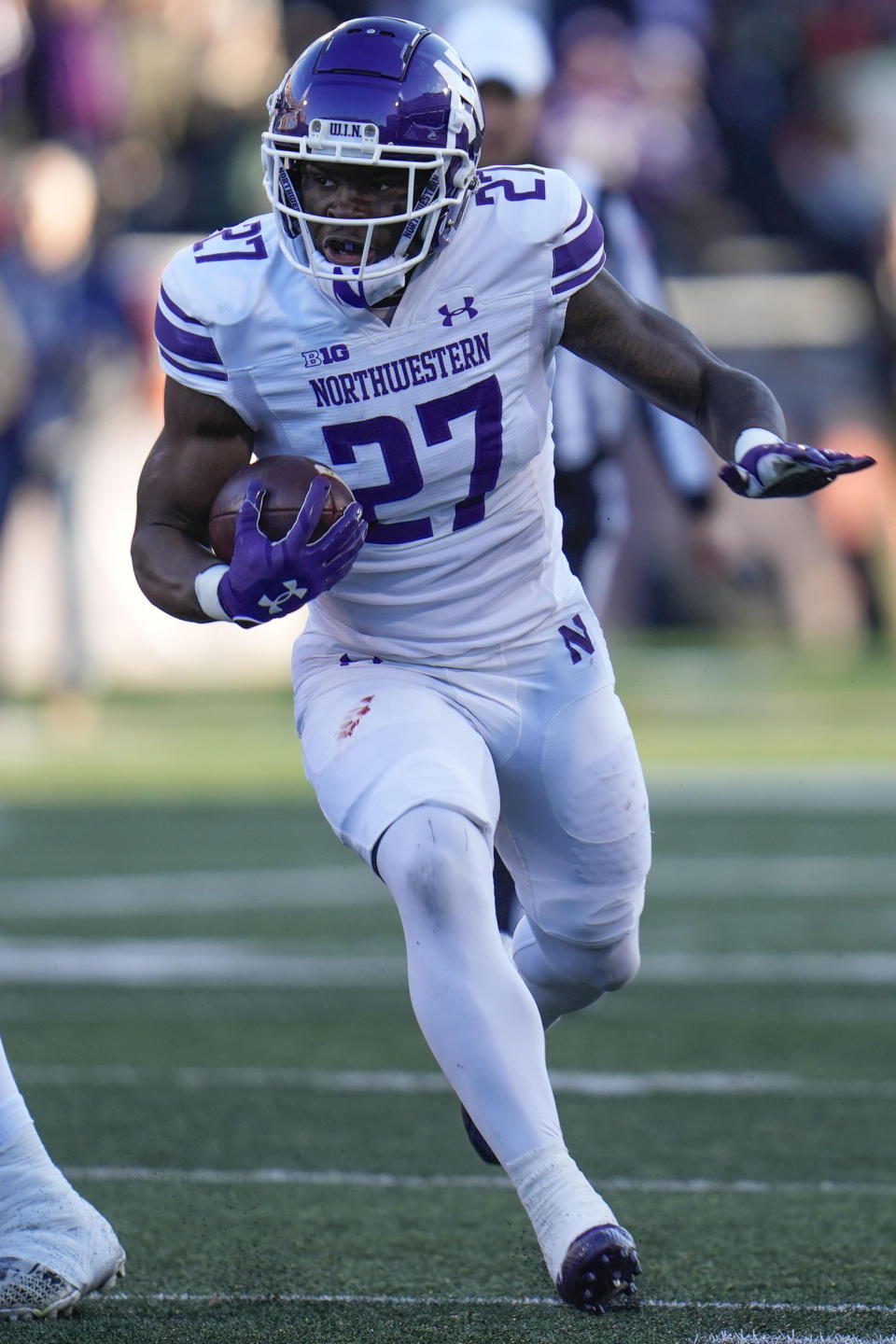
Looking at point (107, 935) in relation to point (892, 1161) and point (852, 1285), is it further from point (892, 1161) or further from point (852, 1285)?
point (852, 1285)

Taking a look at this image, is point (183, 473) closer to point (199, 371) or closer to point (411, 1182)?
point (199, 371)

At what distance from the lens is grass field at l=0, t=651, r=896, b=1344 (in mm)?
2988

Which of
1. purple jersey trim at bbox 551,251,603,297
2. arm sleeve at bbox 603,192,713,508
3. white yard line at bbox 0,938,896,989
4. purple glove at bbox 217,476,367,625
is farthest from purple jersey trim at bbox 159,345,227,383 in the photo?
white yard line at bbox 0,938,896,989

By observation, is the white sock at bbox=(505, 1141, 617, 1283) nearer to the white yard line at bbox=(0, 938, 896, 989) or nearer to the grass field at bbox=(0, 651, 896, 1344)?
the grass field at bbox=(0, 651, 896, 1344)

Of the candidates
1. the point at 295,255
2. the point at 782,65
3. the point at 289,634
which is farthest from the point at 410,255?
the point at 782,65

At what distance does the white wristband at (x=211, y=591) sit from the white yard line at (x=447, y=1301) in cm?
91

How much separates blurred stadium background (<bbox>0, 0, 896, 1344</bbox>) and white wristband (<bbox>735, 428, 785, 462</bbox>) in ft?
3.70

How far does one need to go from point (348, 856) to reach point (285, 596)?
4724mm

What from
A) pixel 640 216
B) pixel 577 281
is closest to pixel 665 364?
pixel 577 281

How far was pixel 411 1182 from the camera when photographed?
3725 millimetres

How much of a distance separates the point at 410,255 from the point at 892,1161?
5.79 ft

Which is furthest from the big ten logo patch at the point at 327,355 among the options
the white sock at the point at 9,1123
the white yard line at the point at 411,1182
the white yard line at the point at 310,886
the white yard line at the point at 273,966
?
the white yard line at the point at 310,886

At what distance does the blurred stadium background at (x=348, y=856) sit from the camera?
135 inches

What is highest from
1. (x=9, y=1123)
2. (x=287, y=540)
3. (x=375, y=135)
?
(x=375, y=135)
